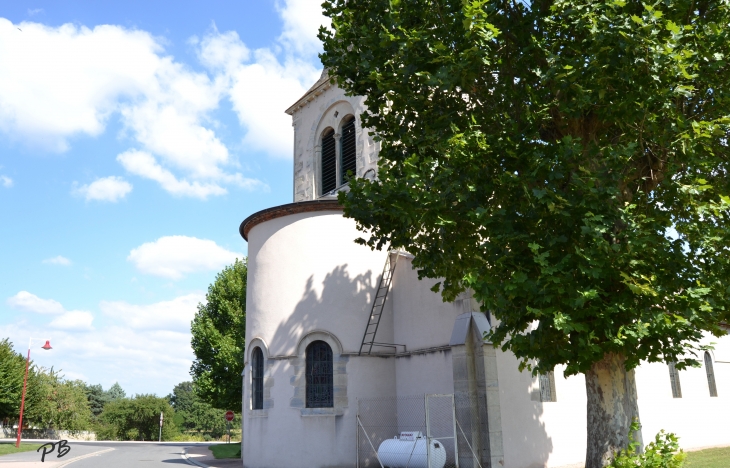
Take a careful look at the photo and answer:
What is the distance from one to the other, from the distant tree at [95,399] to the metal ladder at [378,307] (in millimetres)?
84652

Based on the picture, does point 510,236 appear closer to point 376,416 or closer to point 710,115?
point 710,115

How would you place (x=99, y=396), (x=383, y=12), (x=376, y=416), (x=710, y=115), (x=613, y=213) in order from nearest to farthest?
1. (x=613, y=213)
2. (x=710, y=115)
3. (x=383, y=12)
4. (x=376, y=416)
5. (x=99, y=396)

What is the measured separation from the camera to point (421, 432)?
1515cm

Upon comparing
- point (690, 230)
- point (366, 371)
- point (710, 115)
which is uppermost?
point (710, 115)

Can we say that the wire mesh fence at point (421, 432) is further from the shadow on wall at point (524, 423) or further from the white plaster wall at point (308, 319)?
the shadow on wall at point (524, 423)

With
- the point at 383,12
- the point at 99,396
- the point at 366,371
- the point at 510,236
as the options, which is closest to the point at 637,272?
the point at 510,236

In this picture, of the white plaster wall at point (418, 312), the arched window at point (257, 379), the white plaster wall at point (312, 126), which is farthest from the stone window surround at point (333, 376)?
the white plaster wall at point (312, 126)

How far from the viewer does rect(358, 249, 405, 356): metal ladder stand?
17.2 m

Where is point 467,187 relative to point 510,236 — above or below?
above

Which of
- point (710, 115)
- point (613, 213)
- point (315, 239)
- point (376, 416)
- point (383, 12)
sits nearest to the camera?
point (613, 213)

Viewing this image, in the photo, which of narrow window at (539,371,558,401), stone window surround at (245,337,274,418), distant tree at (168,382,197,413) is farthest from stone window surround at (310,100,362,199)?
distant tree at (168,382,197,413)

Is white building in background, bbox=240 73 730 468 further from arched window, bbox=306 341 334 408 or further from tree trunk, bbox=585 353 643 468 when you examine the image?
tree trunk, bbox=585 353 643 468

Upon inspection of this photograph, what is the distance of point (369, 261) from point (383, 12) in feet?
28.0

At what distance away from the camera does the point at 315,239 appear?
1811cm
